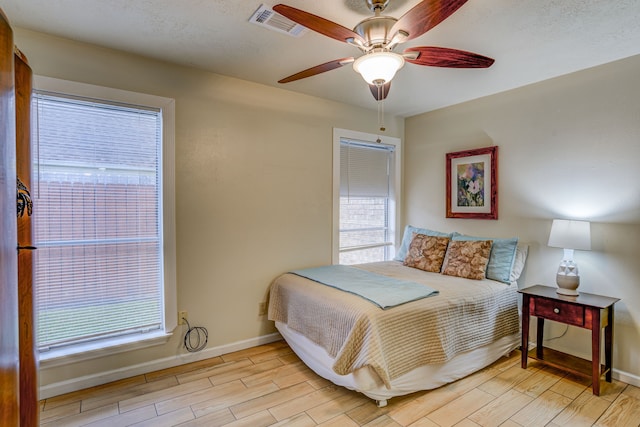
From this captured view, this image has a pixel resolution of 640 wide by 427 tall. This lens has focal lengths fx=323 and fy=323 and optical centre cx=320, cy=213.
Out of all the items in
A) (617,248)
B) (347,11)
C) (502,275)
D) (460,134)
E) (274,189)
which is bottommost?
(502,275)

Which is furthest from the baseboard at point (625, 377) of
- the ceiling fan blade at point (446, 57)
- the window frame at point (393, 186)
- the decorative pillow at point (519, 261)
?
the ceiling fan blade at point (446, 57)

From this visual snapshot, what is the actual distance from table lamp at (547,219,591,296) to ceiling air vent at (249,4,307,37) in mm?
2455

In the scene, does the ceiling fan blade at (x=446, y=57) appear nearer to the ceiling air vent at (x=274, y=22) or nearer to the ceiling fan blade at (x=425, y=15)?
the ceiling fan blade at (x=425, y=15)

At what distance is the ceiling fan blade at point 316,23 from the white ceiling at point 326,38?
10.5 inches

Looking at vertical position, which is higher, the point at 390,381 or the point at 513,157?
the point at 513,157

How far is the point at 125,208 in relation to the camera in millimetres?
2482

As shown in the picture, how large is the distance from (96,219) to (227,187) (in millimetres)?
1006

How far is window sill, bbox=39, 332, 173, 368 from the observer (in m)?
2.19

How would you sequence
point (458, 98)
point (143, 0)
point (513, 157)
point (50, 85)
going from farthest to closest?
1. point (458, 98)
2. point (513, 157)
3. point (50, 85)
4. point (143, 0)

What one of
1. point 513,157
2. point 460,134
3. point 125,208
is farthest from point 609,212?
point 125,208

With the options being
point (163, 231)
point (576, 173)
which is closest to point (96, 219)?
point (163, 231)

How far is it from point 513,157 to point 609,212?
906mm

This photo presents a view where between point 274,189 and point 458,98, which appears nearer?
point 274,189

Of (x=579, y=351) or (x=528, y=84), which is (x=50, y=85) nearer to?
(x=528, y=84)
